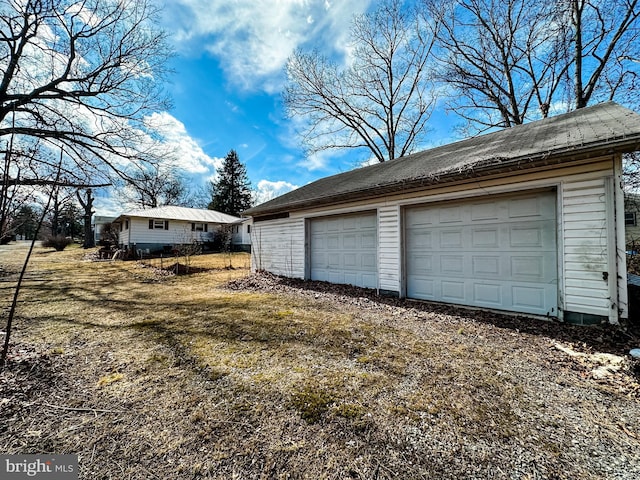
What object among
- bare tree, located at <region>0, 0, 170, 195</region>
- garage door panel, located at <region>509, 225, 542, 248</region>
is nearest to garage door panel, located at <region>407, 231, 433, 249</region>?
garage door panel, located at <region>509, 225, 542, 248</region>

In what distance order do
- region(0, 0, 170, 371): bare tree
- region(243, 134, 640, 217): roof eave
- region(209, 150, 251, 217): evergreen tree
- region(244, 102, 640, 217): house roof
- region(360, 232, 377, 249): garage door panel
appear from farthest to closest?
region(209, 150, 251, 217): evergreen tree → region(0, 0, 170, 371): bare tree → region(360, 232, 377, 249): garage door panel → region(244, 102, 640, 217): house roof → region(243, 134, 640, 217): roof eave

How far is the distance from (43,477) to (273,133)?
674 inches

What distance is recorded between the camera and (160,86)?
33.9ft

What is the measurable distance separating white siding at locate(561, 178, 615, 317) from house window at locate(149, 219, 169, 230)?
2404 cm

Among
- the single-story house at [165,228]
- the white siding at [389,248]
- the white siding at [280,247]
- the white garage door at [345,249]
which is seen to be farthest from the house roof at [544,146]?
the single-story house at [165,228]

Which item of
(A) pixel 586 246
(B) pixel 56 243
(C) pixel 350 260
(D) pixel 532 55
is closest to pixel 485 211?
(A) pixel 586 246

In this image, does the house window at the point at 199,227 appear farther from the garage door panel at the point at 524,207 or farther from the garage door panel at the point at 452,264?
the garage door panel at the point at 524,207

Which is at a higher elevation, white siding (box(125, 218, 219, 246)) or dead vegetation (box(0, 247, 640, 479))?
white siding (box(125, 218, 219, 246))

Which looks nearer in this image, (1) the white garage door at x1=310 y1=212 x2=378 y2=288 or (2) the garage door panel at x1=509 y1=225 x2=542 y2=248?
(2) the garage door panel at x1=509 y1=225 x2=542 y2=248

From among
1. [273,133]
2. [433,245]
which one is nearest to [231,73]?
[273,133]

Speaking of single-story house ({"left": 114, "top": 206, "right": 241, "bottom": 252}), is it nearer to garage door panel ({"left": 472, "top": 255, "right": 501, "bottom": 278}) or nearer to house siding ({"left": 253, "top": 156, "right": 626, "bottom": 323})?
garage door panel ({"left": 472, "top": 255, "right": 501, "bottom": 278})

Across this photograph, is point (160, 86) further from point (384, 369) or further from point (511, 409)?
point (511, 409)

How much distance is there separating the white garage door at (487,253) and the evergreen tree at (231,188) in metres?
31.2

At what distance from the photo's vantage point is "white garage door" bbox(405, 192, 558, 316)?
4.64 meters
